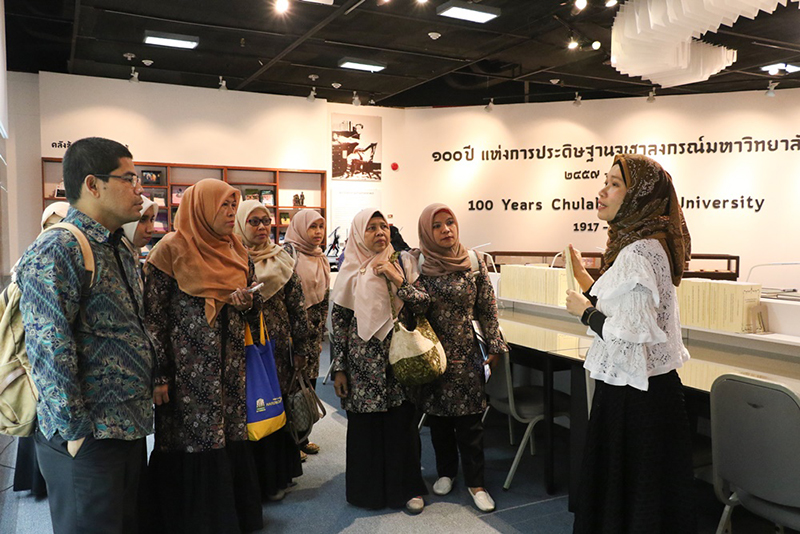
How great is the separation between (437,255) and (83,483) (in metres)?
1.84

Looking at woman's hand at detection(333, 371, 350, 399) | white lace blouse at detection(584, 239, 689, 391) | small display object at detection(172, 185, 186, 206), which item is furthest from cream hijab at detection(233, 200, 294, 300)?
small display object at detection(172, 185, 186, 206)

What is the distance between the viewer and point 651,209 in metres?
2.14

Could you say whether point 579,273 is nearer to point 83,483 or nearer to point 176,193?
point 83,483

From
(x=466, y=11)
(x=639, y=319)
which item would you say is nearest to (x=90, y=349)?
(x=639, y=319)

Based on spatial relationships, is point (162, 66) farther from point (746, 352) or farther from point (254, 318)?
point (746, 352)

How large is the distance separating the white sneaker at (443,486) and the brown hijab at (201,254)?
1.51 meters

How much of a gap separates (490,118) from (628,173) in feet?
21.5

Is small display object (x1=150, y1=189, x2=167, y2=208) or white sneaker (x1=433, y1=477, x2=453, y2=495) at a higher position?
small display object (x1=150, y1=189, x2=167, y2=208)

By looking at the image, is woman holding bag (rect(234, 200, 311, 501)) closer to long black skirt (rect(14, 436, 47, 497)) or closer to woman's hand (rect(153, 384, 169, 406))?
woman's hand (rect(153, 384, 169, 406))

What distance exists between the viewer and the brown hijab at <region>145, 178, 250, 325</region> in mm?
2445

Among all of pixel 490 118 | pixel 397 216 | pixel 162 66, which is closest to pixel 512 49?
pixel 490 118

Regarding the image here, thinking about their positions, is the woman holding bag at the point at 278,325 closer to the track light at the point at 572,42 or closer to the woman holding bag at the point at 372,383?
the woman holding bag at the point at 372,383

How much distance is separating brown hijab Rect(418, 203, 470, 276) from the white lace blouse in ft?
3.17

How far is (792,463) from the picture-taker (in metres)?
1.99
